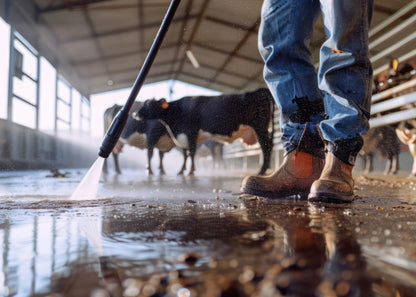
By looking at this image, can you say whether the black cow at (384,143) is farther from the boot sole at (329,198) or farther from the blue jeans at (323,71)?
the boot sole at (329,198)

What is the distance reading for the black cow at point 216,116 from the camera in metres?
4.45

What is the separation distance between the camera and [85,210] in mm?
825

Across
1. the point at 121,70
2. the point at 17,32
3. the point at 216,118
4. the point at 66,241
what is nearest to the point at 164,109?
the point at 216,118

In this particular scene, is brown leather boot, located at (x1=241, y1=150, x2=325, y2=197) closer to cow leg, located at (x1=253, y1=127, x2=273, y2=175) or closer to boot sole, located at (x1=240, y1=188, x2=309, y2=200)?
boot sole, located at (x1=240, y1=188, x2=309, y2=200)

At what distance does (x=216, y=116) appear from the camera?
15.2ft

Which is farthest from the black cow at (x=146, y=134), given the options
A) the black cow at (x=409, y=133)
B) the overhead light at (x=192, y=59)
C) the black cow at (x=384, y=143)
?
the overhead light at (x=192, y=59)

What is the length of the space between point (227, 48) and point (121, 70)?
3.42 meters

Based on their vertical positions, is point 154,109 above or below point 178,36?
below

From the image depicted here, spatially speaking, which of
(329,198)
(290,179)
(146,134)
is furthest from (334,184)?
(146,134)

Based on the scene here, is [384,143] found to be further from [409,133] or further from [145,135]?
[145,135]

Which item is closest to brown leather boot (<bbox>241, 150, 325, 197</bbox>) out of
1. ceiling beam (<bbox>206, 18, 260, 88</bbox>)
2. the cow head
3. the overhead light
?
the cow head

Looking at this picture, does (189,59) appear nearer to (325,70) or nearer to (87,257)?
(325,70)

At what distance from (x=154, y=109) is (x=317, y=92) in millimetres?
3876

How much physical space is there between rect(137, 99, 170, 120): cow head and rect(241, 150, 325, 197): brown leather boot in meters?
3.88
